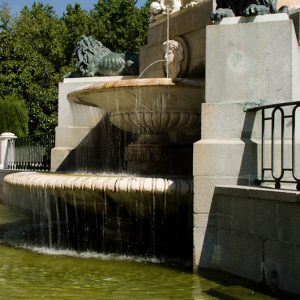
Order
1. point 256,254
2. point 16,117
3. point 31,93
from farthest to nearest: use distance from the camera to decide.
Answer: point 31,93
point 16,117
point 256,254

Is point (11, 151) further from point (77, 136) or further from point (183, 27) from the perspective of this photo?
point (183, 27)

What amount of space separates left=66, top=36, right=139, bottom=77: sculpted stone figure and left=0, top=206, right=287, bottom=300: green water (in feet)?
17.9

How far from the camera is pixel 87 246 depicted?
7805mm

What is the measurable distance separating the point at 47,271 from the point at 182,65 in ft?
16.8

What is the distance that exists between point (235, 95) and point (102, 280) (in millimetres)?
2458

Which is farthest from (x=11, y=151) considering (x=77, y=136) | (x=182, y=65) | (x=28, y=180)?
(x=28, y=180)

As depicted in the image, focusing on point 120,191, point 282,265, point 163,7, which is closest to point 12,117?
point 163,7

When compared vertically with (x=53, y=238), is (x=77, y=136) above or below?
above

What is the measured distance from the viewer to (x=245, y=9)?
6.65 m

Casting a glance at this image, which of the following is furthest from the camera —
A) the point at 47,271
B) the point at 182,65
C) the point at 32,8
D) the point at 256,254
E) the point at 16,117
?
the point at 32,8

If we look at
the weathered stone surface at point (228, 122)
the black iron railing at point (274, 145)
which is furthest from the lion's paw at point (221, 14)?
the black iron railing at point (274, 145)

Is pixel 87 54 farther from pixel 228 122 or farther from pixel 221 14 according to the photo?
pixel 228 122

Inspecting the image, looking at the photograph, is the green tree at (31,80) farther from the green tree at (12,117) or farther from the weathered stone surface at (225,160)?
the weathered stone surface at (225,160)

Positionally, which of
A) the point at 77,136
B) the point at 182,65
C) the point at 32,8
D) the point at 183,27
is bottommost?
the point at 77,136
